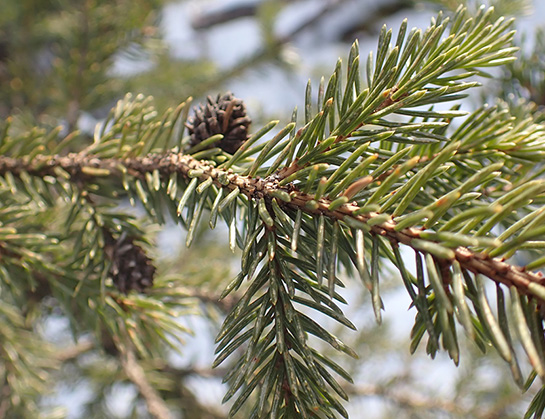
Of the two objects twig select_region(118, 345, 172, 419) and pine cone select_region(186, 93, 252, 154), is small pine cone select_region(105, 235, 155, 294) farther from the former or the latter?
twig select_region(118, 345, 172, 419)

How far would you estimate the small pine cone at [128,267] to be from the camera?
324mm

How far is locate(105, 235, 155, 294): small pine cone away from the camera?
32 centimetres

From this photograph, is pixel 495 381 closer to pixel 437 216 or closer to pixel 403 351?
pixel 403 351

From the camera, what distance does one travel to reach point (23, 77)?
0.87 metres

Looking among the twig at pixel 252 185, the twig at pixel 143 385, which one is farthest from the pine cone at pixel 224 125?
the twig at pixel 143 385

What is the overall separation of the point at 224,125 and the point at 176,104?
1.84 feet

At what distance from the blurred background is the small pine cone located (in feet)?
0.47

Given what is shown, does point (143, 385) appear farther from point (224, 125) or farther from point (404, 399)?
point (404, 399)

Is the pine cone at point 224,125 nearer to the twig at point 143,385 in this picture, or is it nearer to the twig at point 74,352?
the twig at point 143,385

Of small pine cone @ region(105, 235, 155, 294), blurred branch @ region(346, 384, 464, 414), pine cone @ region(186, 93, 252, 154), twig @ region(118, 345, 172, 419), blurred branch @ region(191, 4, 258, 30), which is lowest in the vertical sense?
blurred branch @ region(346, 384, 464, 414)

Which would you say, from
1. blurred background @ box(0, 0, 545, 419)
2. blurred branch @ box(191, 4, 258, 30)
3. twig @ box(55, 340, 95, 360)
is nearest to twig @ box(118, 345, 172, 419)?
blurred background @ box(0, 0, 545, 419)

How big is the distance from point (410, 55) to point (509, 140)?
98mm

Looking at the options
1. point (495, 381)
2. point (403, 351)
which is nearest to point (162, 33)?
point (403, 351)

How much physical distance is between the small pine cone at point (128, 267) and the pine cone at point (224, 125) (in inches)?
3.4
